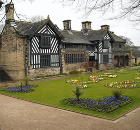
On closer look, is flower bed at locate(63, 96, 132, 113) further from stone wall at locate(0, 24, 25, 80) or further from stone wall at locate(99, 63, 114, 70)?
stone wall at locate(99, 63, 114, 70)

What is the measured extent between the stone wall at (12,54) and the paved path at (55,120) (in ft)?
42.3

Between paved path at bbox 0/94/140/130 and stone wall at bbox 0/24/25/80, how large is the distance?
12.9 metres

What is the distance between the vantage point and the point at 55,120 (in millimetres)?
7688

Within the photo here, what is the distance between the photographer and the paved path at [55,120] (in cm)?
690

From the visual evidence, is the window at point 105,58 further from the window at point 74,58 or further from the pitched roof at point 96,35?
the window at point 74,58

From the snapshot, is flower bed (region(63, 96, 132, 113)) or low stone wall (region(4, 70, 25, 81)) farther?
low stone wall (region(4, 70, 25, 81))

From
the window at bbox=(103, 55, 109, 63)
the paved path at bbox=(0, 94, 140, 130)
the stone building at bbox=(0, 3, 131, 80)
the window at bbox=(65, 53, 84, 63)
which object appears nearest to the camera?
the paved path at bbox=(0, 94, 140, 130)

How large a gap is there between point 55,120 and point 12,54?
55.4 feet

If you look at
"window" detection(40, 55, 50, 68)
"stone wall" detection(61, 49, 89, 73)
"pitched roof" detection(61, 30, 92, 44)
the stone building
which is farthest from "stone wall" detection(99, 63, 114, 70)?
"window" detection(40, 55, 50, 68)

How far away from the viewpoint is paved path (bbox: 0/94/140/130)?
690cm

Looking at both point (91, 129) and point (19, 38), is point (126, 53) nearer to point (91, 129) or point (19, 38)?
point (19, 38)

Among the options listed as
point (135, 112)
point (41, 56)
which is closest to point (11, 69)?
point (41, 56)

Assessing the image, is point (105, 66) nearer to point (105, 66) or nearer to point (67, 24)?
point (105, 66)

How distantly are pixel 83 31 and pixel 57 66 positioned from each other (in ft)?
44.5
